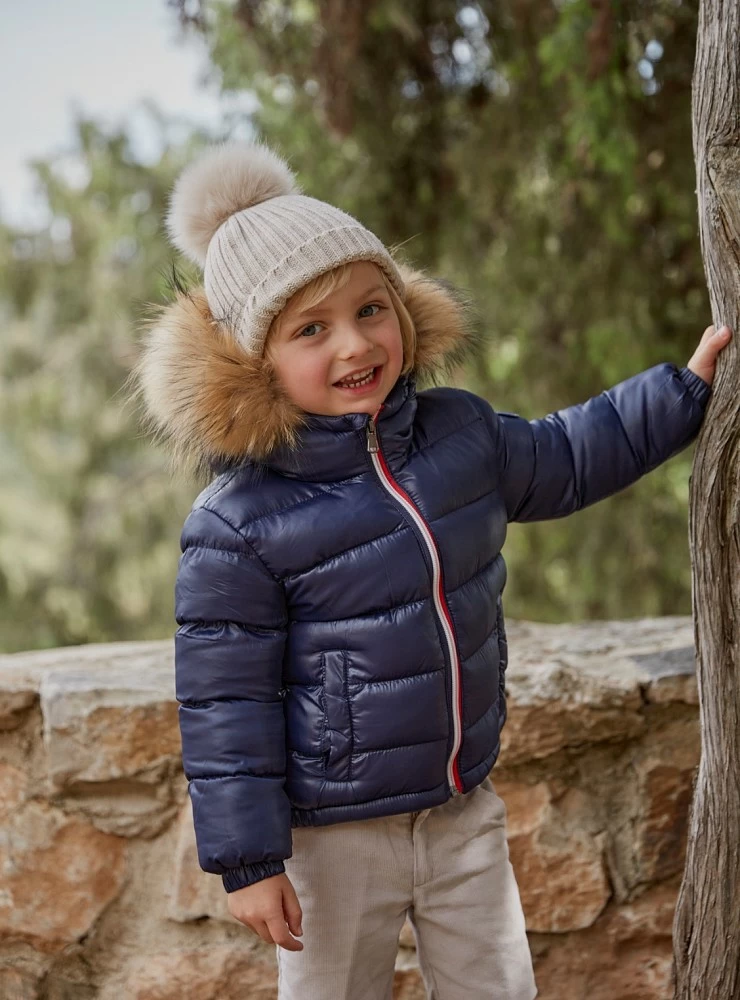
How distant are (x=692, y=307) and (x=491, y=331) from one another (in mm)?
975

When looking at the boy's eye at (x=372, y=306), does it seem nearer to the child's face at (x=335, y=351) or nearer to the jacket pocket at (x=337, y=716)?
the child's face at (x=335, y=351)

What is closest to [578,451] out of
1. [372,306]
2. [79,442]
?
[372,306]

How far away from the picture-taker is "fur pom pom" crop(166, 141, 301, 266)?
1856 millimetres

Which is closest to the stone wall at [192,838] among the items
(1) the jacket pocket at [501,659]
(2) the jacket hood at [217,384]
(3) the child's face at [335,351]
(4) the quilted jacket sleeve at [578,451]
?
(1) the jacket pocket at [501,659]

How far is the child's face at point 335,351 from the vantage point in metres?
1.72

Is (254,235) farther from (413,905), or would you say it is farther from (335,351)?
(413,905)

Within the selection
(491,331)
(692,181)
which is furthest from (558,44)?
(491,331)

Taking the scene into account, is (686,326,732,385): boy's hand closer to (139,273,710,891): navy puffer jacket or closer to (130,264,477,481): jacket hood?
(139,273,710,891): navy puffer jacket

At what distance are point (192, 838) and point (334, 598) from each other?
2.42 ft

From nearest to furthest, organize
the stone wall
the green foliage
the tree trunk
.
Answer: the tree trunk
the stone wall
the green foliage

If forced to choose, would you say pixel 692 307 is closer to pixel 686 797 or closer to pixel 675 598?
pixel 675 598

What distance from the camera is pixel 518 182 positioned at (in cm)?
444

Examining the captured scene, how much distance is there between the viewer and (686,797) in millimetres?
2225

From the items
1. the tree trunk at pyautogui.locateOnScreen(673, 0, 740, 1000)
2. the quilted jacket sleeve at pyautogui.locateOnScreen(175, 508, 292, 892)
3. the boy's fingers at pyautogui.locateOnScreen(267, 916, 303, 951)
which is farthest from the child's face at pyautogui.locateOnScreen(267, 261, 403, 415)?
the boy's fingers at pyautogui.locateOnScreen(267, 916, 303, 951)
